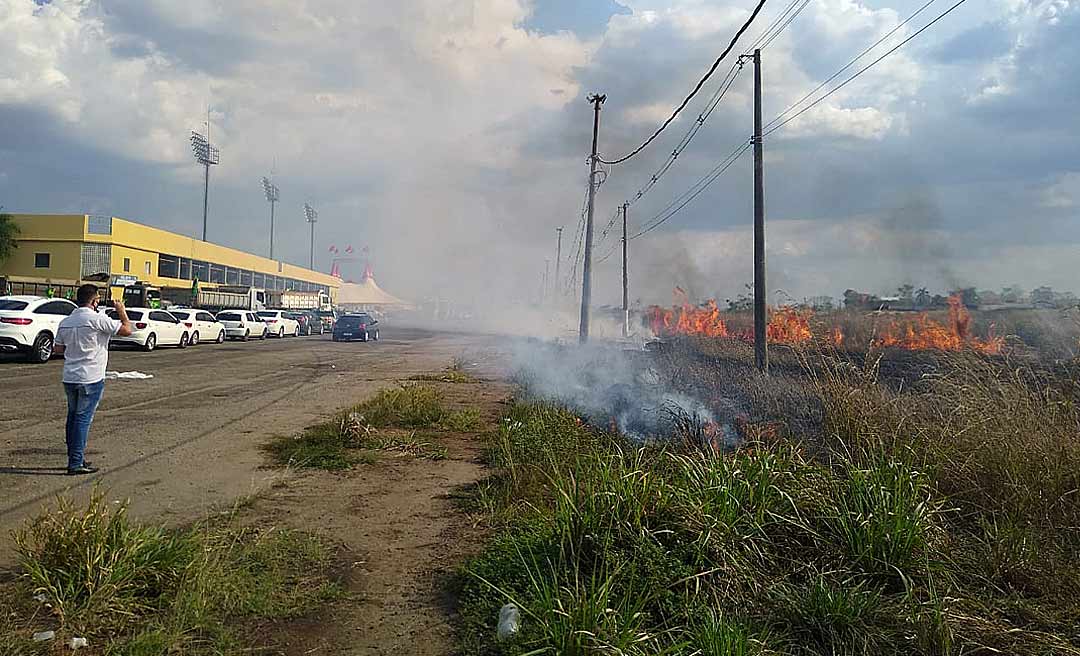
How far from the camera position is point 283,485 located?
7633 millimetres

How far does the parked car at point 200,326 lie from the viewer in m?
31.6

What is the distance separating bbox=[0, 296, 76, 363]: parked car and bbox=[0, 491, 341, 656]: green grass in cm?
1743

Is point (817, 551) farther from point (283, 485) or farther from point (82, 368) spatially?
point (82, 368)

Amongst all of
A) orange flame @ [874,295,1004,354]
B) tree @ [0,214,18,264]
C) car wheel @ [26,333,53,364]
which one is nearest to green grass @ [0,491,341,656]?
car wheel @ [26,333,53,364]

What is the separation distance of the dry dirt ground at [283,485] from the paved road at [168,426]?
3cm

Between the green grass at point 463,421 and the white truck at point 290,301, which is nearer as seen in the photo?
the green grass at point 463,421

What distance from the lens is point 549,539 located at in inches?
191

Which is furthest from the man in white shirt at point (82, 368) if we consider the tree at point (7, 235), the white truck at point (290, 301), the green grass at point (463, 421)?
the white truck at point (290, 301)

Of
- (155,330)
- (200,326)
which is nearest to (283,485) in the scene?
(155,330)

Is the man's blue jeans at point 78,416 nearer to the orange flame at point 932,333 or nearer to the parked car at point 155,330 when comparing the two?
the orange flame at point 932,333

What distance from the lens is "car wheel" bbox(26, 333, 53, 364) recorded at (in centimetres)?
2019

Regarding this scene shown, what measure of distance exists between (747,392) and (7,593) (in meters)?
8.31

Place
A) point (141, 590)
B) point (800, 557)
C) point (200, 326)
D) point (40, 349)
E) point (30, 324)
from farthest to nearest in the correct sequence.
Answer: point (200, 326)
point (40, 349)
point (30, 324)
point (800, 557)
point (141, 590)

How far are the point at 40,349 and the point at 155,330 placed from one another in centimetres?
781
